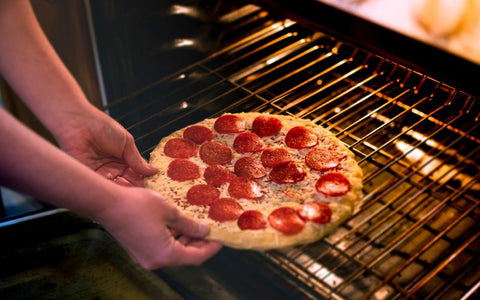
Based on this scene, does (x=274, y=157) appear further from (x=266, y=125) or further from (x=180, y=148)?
(x=180, y=148)

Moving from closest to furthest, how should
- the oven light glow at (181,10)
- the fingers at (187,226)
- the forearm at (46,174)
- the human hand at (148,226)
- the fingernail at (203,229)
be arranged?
1. the forearm at (46,174)
2. the human hand at (148,226)
3. the fingers at (187,226)
4. the fingernail at (203,229)
5. the oven light glow at (181,10)

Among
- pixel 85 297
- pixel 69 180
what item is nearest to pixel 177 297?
pixel 85 297

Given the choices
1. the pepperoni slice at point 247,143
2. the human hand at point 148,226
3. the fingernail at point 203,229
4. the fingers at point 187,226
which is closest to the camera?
the human hand at point 148,226

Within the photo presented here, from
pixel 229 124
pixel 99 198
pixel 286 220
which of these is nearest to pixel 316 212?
pixel 286 220

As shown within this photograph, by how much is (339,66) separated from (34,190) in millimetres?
1920

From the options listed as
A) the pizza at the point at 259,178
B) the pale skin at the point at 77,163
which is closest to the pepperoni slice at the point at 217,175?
the pizza at the point at 259,178

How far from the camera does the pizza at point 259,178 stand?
79.7 inches

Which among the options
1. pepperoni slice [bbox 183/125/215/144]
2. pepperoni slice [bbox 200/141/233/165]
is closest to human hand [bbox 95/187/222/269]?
pepperoni slice [bbox 200/141/233/165]

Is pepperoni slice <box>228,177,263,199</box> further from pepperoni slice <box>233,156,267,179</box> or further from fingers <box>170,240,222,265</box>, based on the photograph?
fingers <box>170,240,222,265</box>

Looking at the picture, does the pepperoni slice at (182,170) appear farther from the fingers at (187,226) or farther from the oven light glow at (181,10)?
the oven light glow at (181,10)

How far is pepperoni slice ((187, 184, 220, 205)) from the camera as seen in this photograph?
7.18 ft

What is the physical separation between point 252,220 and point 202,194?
0.27m

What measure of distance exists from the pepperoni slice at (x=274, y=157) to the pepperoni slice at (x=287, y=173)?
0.04m

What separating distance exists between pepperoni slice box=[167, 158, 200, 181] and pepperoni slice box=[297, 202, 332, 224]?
509 mm
